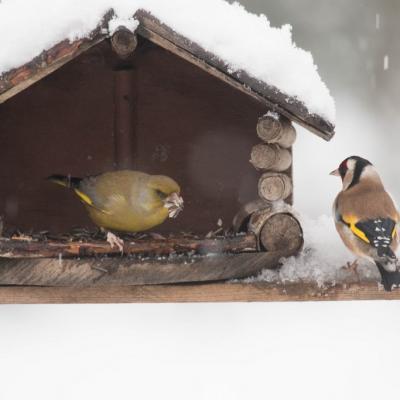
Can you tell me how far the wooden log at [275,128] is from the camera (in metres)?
4.51

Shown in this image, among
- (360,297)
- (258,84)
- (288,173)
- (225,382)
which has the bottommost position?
(225,382)

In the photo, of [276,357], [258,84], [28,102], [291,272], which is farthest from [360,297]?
[276,357]

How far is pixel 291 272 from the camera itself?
449 cm

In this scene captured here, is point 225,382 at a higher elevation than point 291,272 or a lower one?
lower

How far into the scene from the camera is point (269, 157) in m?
4.59

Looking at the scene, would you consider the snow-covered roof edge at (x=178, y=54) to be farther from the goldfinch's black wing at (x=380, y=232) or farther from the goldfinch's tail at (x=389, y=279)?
the goldfinch's tail at (x=389, y=279)

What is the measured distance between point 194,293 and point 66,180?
1.02 metres

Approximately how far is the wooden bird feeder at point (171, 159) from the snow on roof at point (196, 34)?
104 millimetres

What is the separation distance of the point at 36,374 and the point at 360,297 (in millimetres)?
3366

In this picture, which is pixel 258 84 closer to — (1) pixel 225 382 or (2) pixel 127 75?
(2) pixel 127 75

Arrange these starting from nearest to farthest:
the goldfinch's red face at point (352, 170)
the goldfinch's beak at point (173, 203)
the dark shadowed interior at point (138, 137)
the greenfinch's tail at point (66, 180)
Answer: the goldfinch's beak at point (173, 203) → the greenfinch's tail at point (66, 180) → the dark shadowed interior at point (138, 137) → the goldfinch's red face at point (352, 170)

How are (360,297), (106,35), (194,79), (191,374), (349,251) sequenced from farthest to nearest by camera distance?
(191,374)
(194,79)
(349,251)
(360,297)
(106,35)

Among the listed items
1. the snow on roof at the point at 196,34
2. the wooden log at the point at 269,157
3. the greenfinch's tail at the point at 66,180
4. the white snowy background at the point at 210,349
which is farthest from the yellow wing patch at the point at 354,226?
the white snowy background at the point at 210,349

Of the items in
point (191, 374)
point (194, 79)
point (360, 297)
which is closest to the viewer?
point (360, 297)
